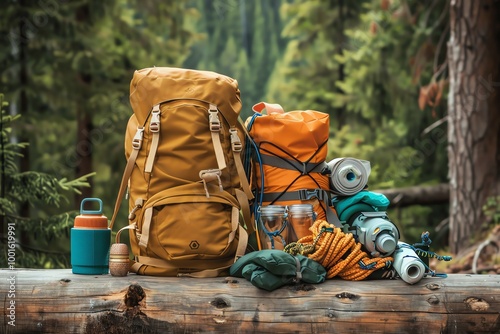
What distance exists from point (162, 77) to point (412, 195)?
6678 millimetres

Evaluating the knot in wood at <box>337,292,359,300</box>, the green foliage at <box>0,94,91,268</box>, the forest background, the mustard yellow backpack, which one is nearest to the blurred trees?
the forest background

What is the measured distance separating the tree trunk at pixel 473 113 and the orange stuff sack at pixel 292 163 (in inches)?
179

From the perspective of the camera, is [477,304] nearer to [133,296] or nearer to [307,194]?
[307,194]

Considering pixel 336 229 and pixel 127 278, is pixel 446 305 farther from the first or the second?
pixel 127 278

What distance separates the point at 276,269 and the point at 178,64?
11355 mm

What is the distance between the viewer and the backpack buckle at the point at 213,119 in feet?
12.6

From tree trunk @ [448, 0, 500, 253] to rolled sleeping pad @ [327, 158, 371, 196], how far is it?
444cm

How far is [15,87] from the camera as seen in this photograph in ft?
37.0

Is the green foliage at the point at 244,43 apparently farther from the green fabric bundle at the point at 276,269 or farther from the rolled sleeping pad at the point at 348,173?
the green fabric bundle at the point at 276,269

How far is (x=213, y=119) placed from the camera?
12.6ft

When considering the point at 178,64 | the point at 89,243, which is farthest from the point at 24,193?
the point at 178,64

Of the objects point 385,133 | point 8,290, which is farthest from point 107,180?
point 8,290

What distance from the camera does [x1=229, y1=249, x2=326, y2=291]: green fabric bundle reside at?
360cm

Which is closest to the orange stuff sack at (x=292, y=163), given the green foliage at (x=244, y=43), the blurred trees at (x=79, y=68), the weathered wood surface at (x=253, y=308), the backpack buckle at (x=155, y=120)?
the weathered wood surface at (x=253, y=308)
